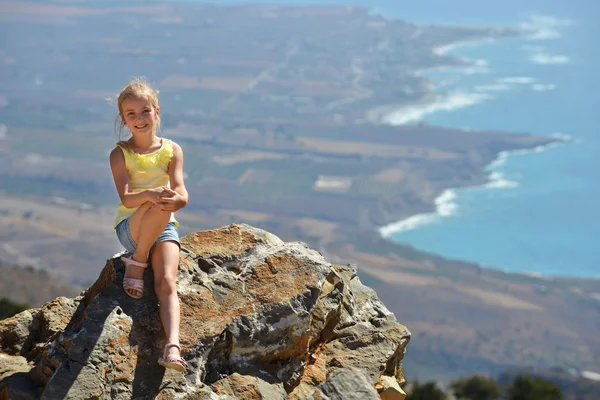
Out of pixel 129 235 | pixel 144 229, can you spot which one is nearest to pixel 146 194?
pixel 144 229

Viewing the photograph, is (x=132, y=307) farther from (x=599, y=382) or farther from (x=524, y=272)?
(x=524, y=272)

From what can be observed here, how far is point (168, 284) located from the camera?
27.3 feet

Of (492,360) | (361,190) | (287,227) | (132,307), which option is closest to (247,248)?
(132,307)

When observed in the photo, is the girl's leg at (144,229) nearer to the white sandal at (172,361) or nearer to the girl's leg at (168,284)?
the girl's leg at (168,284)

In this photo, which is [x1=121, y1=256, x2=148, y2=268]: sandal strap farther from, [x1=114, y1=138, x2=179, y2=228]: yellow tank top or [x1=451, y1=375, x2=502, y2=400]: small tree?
[x1=451, y1=375, x2=502, y2=400]: small tree

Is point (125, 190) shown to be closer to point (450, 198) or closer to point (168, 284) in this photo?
point (168, 284)

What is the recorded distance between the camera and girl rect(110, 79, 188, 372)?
8.31 m

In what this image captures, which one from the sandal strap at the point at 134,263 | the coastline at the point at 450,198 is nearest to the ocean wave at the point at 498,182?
the coastline at the point at 450,198

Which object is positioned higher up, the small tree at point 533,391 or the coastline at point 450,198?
the coastline at point 450,198

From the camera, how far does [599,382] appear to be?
70750 millimetres

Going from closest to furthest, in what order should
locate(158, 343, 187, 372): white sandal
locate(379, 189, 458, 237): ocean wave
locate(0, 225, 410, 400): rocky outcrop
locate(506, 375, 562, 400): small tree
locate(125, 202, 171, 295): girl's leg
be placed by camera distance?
1. locate(158, 343, 187, 372): white sandal
2. locate(0, 225, 410, 400): rocky outcrop
3. locate(125, 202, 171, 295): girl's leg
4. locate(506, 375, 562, 400): small tree
5. locate(379, 189, 458, 237): ocean wave

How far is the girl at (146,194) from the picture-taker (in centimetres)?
831

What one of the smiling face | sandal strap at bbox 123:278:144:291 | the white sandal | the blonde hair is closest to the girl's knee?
sandal strap at bbox 123:278:144:291

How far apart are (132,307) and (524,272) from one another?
4992 inches
